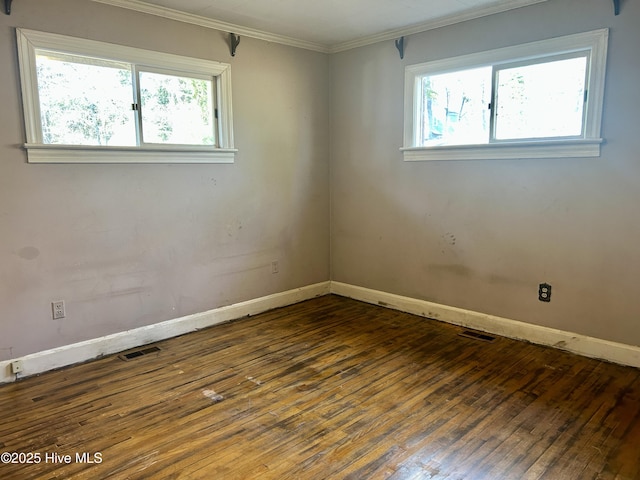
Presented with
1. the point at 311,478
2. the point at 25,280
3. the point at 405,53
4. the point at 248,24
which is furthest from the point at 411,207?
the point at 25,280

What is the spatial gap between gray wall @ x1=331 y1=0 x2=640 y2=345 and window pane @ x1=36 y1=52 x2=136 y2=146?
214 centimetres

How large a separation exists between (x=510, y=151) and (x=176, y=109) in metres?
2.67

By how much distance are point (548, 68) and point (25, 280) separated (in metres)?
3.95

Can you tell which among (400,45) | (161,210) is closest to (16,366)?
(161,210)

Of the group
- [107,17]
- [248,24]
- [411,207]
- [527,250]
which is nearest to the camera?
[107,17]

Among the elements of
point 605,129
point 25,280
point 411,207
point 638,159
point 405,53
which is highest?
point 405,53

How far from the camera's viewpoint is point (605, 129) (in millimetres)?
2924

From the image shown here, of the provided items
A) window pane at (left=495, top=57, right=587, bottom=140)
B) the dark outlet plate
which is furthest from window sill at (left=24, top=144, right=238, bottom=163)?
the dark outlet plate

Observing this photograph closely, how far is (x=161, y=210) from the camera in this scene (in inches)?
137

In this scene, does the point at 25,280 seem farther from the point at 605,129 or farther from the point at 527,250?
the point at 605,129

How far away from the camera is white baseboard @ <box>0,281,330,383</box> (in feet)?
9.61

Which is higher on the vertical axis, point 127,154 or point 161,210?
point 127,154

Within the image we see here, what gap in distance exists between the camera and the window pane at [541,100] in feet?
10.1

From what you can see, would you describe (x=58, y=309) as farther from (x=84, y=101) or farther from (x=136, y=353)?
(x=84, y=101)
